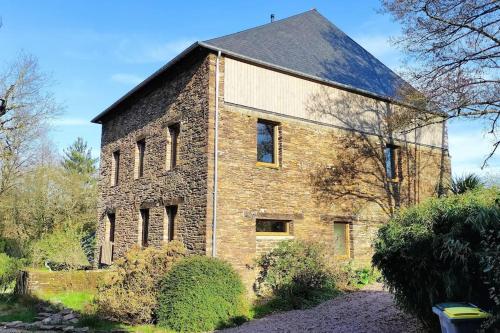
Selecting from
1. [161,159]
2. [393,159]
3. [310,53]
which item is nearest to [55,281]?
[161,159]

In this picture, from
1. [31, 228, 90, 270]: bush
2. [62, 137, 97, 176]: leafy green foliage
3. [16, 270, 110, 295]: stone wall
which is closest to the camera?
[16, 270, 110, 295]: stone wall

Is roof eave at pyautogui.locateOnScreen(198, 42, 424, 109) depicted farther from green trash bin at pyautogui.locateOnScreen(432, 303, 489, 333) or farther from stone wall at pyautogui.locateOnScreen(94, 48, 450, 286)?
green trash bin at pyautogui.locateOnScreen(432, 303, 489, 333)

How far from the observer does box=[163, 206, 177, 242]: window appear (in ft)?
44.9

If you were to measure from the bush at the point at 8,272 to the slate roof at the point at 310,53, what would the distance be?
7.00 m

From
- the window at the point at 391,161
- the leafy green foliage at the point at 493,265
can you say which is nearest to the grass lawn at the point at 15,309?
the leafy green foliage at the point at 493,265

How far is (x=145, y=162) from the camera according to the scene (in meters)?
15.7

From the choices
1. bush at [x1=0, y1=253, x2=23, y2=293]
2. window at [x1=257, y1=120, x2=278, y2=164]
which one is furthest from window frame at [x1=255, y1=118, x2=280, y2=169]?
bush at [x1=0, y1=253, x2=23, y2=293]

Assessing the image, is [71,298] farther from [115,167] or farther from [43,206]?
[43,206]

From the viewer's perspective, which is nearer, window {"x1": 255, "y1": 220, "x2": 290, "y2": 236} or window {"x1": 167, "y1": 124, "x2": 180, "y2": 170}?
window {"x1": 255, "y1": 220, "x2": 290, "y2": 236}

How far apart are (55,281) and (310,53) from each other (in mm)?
11933

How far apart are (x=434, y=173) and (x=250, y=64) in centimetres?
998

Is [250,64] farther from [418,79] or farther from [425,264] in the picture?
[425,264]

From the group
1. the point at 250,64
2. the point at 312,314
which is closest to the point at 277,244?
the point at 312,314

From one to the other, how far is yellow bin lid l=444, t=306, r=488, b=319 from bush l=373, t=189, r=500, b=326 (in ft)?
1.34
